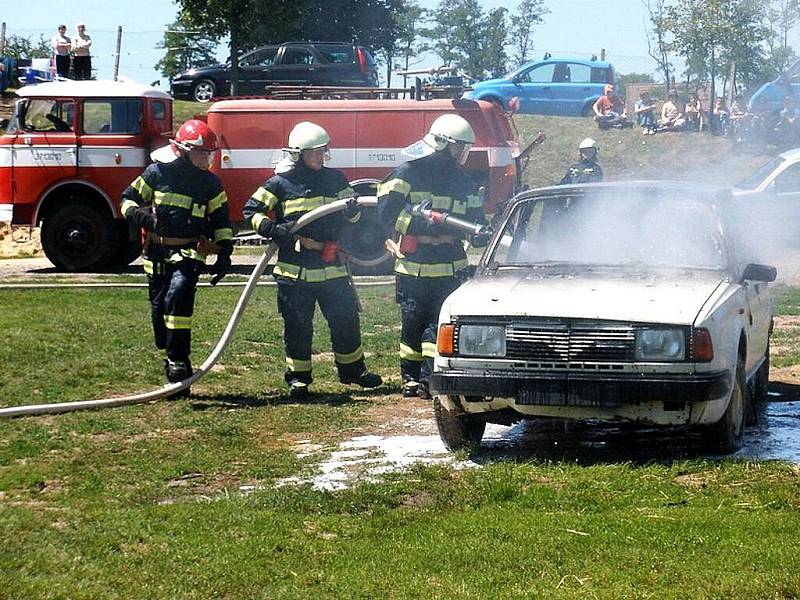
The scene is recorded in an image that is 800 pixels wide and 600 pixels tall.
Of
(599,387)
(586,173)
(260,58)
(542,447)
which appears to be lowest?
(542,447)

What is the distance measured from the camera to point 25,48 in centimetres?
3684

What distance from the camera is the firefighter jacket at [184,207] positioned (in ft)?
32.3

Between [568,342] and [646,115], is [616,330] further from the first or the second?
[646,115]

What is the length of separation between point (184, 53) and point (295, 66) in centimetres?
1153

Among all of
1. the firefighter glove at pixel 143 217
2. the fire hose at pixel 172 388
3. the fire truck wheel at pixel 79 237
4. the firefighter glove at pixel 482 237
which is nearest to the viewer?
Result: the fire hose at pixel 172 388

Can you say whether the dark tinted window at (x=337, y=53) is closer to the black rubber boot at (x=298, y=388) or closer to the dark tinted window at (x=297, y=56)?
the dark tinted window at (x=297, y=56)

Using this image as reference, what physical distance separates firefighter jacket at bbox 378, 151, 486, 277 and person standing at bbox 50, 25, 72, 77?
737 inches

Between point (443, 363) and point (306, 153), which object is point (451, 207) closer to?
point (306, 153)

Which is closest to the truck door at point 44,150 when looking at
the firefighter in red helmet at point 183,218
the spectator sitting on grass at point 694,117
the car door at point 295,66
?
the firefighter in red helmet at point 183,218

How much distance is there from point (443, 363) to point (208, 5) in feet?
80.9

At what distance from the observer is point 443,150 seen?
975 centimetres

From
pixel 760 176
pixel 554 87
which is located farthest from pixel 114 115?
pixel 554 87

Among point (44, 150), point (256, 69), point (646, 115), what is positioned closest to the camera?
point (44, 150)

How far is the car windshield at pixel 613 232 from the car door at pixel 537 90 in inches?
961
